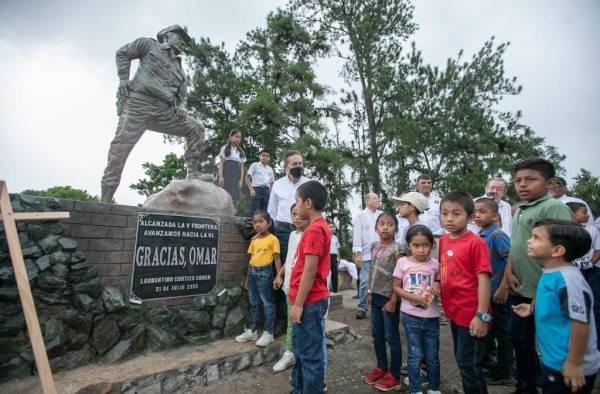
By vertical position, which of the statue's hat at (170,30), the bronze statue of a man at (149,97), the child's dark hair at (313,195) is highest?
the statue's hat at (170,30)

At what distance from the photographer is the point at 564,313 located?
1.63m

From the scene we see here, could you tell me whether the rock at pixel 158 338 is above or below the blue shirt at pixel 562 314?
below

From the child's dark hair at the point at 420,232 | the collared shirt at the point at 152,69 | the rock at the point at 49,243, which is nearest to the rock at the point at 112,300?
the rock at the point at 49,243

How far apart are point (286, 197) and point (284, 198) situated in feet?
0.10

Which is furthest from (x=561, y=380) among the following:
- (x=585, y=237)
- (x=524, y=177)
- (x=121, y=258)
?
(x=121, y=258)

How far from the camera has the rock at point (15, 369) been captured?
2439mm

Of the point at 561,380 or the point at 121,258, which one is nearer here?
the point at 561,380

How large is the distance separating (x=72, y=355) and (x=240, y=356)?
1.42m

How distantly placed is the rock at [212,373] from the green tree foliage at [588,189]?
22003 mm

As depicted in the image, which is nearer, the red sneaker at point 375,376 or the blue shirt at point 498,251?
the blue shirt at point 498,251

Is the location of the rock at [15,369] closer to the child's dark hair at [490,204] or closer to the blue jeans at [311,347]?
the blue jeans at [311,347]

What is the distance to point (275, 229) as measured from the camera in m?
4.12

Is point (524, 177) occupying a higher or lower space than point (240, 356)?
higher

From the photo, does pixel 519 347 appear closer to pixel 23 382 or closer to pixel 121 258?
pixel 121 258
